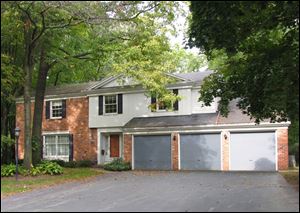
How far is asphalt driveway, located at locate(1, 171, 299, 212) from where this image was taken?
12.8 meters

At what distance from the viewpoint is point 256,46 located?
1357cm

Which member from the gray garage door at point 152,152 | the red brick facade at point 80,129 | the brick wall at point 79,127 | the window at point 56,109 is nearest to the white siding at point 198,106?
the gray garage door at point 152,152

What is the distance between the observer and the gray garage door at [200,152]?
2573cm

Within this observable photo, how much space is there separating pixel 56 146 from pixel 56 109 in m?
2.66

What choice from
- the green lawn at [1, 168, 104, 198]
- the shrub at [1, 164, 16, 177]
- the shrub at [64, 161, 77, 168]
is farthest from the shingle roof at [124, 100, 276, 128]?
the shrub at [1, 164, 16, 177]

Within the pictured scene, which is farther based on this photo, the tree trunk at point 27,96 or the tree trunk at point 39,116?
the tree trunk at point 39,116

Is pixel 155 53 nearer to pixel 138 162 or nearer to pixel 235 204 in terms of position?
pixel 138 162

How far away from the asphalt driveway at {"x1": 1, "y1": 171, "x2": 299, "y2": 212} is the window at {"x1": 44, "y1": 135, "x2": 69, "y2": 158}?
11.3 metres

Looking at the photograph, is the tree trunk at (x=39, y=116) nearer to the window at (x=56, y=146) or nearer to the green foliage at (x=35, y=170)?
the green foliage at (x=35, y=170)

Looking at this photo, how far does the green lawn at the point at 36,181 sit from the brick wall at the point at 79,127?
629 centimetres

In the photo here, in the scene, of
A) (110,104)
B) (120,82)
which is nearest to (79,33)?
(120,82)

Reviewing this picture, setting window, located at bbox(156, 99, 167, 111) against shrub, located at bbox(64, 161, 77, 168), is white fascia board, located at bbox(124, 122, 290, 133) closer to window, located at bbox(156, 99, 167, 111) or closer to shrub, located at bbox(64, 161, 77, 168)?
window, located at bbox(156, 99, 167, 111)

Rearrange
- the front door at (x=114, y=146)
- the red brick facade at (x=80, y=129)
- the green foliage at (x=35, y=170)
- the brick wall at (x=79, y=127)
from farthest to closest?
the brick wall at (x=79, y=127) → the front door at (x=114, y=146) → the red brick facade at (x=80, y=129) → the green foliage at (x=35, y=170)

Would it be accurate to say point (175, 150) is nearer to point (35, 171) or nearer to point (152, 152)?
point (152, 152)
